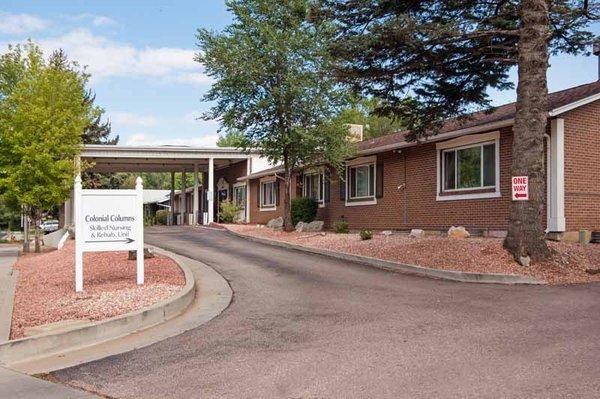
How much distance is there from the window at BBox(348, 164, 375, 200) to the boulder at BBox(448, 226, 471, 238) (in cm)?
556

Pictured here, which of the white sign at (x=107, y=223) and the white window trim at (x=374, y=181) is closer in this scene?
the white sign at (x=107, y=223)

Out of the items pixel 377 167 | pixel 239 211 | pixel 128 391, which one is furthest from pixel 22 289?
pixel 239 211

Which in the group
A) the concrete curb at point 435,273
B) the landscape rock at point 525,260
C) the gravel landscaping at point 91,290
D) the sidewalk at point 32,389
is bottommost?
the sidewalk at point 32,389

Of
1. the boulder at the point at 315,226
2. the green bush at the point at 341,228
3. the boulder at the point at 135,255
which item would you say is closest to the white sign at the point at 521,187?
the boulder at the point at 135,255

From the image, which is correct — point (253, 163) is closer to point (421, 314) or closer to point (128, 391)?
point (421, 314)

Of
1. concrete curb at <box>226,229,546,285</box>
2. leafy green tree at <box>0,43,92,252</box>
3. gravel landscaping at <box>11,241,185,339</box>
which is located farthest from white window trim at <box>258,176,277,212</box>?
gravel landscaping at <box>11,241,185,339</box>

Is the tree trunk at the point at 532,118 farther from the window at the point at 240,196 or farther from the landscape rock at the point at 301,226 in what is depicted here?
the window at the point at 240,196

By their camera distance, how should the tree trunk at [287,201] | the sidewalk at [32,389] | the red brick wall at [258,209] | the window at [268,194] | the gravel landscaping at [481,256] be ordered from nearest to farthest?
the sidewalk at [32,389] → the gravel landscaping at [481,256] → the tree trunk at [287,201] → the red brick wall at [258,209] → the window at [268,194]

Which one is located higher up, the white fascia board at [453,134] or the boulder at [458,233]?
the white fascia board at [453,134]

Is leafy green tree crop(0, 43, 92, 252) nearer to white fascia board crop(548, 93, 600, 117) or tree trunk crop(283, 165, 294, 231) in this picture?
tree trunk crop(283, 165, 294, 231)

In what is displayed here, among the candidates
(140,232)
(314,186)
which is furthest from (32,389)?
(314,186)

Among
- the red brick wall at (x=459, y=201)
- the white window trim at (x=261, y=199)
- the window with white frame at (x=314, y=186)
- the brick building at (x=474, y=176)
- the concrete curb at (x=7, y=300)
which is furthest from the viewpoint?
the white window trim at (x=261, y=199)

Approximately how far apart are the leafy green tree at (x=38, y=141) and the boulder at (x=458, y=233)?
12.4m

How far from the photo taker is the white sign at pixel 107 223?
10.1m
